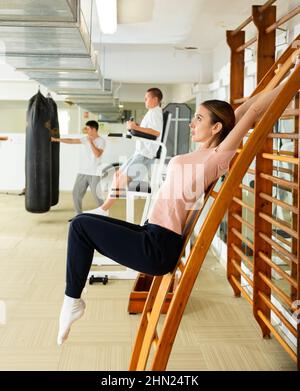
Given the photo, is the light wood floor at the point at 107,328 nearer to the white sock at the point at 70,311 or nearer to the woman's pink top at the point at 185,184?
the white sock at the point at 70,311

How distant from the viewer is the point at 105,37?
7.33 meters

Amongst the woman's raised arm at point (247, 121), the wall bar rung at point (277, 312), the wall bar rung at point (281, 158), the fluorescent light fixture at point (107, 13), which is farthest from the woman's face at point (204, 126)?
the fluorescent light fixture at point (107, 13)

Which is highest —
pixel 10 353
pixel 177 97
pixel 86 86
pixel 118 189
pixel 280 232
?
pixel 177 97

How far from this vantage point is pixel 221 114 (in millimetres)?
2305

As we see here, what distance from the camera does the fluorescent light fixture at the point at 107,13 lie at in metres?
4.74

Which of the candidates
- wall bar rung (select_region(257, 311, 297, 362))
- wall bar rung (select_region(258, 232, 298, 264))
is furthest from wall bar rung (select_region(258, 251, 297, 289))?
wall bar rung (select_region(257, 311, 297, 362))

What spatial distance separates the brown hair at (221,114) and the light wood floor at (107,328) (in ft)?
4.91

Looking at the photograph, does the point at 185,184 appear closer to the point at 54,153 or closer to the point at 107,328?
the point at 107,328

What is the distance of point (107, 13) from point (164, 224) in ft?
11.5

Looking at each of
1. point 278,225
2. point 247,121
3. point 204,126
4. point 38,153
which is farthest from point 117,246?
point 38,153

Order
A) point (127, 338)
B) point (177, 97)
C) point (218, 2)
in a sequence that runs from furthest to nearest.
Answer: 1. point (177, 97)
2. point (218, 2)
3. point (127, 338)

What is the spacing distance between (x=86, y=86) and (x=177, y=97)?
21.4ft

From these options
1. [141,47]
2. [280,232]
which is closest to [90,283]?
[280,232]

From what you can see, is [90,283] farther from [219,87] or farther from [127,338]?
[219,87]
